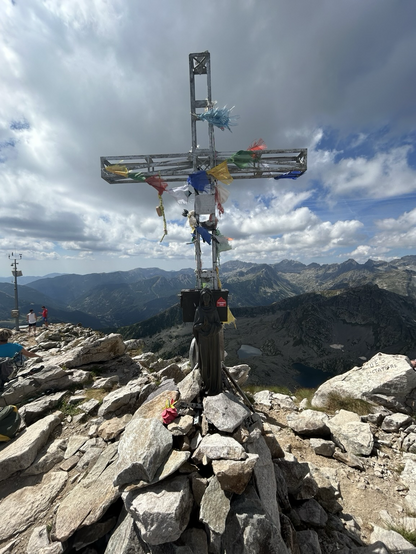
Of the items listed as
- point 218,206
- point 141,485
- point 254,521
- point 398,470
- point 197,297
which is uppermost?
point 218,206

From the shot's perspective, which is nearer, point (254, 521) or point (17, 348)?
point (254, 521)

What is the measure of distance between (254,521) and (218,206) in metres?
9.85

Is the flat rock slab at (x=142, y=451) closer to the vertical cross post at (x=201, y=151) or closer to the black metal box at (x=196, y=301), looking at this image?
the black metal box at (x=196, y=301)

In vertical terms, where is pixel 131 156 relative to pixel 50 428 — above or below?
above

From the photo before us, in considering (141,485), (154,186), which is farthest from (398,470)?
(154,186)

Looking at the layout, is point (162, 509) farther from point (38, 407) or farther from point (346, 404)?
point (346, 404)

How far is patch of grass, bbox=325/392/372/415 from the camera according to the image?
1155 cm

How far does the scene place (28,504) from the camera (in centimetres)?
581

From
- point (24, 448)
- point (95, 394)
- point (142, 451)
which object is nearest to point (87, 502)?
point (142, 451)

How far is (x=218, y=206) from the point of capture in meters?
10.2

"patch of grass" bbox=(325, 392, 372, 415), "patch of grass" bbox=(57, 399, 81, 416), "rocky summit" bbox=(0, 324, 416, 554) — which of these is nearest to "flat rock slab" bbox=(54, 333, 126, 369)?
"rocky summit" bbox=(0, 324, 416, 554)

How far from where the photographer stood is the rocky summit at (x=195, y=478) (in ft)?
14.4

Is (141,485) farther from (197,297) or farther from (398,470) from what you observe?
(398,470)

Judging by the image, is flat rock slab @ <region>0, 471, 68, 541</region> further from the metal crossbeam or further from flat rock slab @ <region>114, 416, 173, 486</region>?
the metal crossbeam
